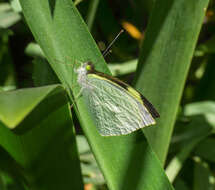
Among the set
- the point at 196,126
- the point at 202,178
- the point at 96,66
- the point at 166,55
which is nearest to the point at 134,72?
the point at 196,126

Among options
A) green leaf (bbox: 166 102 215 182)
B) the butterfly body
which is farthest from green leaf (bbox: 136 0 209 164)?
green leaf (bbox: 166 102 215 182)

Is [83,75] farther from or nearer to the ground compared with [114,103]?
farther from the ground

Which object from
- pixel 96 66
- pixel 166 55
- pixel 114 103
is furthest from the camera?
pixel 114 103

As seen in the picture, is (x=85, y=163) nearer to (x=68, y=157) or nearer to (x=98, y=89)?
(x=98, y=89)

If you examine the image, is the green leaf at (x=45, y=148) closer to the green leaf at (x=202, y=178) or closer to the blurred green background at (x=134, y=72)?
the blurred green background at (x=134, y=72)

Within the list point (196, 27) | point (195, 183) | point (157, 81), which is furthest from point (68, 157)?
point (195, 183)

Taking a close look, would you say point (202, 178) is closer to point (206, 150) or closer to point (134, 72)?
point (206, 150)
